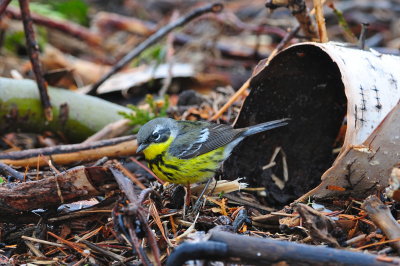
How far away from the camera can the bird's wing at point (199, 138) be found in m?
4.46

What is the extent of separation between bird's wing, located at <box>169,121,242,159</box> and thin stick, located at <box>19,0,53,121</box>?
1.41 m

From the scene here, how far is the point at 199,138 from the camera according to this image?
4633 millimetres

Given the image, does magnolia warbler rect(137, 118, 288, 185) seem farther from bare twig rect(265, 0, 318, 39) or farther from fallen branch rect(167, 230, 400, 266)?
fallen branch rect(167, 230, 400, 266)

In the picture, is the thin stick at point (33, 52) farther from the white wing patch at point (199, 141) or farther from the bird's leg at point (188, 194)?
the bird's leg at point (188, 194)

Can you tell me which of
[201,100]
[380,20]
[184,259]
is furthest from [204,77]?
[184,259]

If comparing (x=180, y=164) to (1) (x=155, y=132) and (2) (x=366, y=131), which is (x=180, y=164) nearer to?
(1) (x=155, y=132)

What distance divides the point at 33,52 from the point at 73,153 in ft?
3.57

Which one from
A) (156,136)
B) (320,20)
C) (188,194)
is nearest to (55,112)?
(156,136)

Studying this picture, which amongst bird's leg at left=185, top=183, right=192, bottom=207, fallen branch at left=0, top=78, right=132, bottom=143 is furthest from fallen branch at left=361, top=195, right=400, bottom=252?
fallen branch at left=0, top=78, right=132, bottom=143

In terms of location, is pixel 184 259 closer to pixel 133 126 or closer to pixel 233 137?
pixel 233 137

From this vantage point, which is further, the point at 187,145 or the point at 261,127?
the point at 187,145

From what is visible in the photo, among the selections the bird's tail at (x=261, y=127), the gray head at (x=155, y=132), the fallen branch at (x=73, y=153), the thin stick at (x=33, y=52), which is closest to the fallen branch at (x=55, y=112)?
the thin stick at (x=33, y=52)

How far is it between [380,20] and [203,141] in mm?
5839

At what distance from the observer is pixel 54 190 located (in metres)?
3.18
